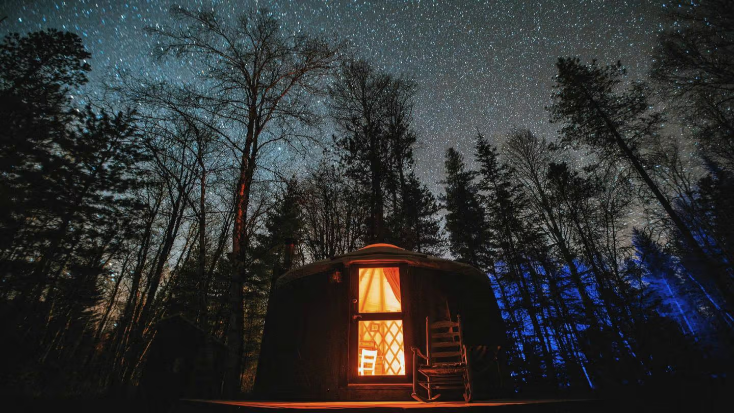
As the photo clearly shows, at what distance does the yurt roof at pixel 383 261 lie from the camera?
16.2 feet

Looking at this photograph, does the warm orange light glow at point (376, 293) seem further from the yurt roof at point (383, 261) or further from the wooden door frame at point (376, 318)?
the wooden door frame at point (376, 318)

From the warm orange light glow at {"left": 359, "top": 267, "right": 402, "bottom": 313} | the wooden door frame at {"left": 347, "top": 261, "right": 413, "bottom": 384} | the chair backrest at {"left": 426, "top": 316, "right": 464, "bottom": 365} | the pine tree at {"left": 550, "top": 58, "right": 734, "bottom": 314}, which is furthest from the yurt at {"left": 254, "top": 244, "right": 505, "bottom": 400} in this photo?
the pine tree at {"left": 550, "top": 58, "right": 734, "bottom": 314}

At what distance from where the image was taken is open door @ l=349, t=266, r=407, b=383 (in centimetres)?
454

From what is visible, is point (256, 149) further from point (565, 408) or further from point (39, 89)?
point (565, 408)

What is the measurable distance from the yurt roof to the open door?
0.21 meters

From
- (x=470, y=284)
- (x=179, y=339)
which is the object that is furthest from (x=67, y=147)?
(x=470, y=284)

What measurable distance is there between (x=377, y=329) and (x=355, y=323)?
1.45 m

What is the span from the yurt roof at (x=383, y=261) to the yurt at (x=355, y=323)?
0.02 metres

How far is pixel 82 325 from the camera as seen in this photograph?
13211 mm

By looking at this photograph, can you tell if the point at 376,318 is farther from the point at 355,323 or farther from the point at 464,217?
the point at 464,217

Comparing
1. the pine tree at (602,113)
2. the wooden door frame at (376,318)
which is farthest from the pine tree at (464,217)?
the wooden door frame at (376,318)

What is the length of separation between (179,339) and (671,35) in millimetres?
13584

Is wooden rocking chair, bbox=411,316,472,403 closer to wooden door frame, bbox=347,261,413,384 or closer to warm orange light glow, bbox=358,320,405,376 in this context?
wooden door frame, bbox=347,261,413,384

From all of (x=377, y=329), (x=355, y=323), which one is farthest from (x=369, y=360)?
(x=355, y=323)
